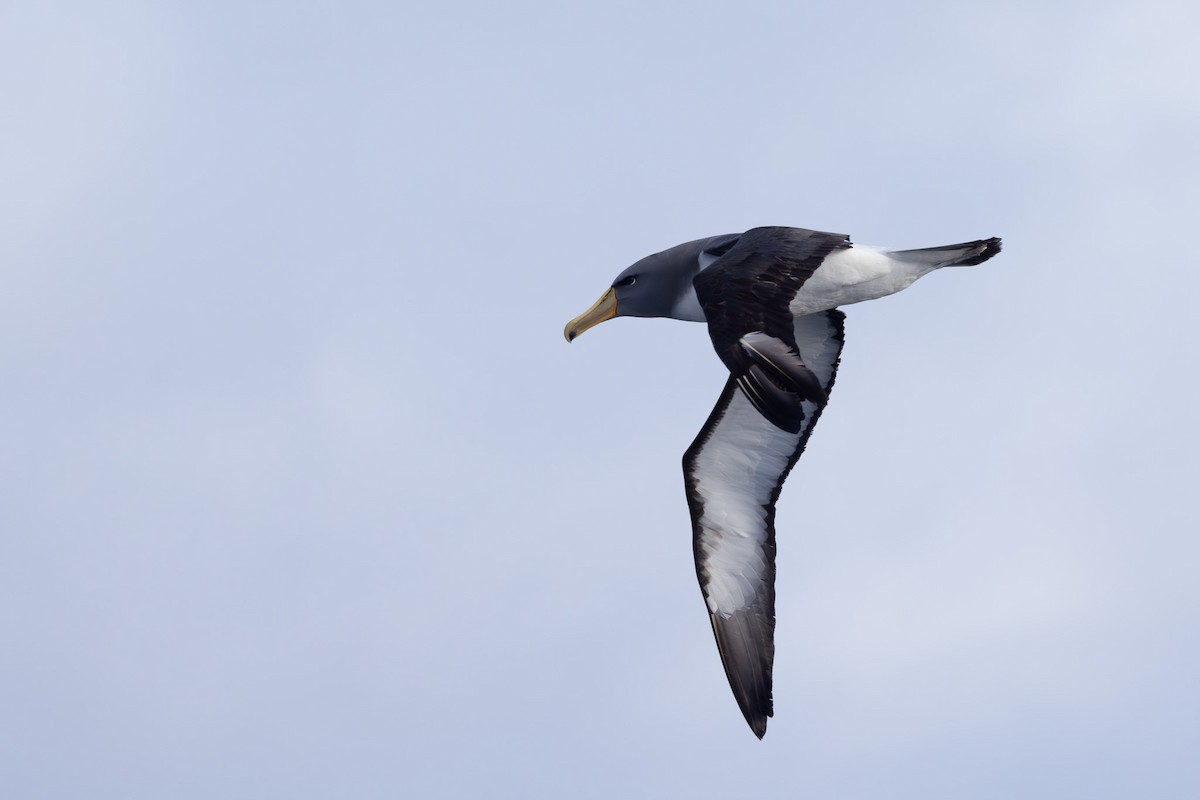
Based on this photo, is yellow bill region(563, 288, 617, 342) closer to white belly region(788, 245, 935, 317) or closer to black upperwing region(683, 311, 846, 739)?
black upperwing region(683, 311, 846, 739)

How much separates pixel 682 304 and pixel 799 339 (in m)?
1.43

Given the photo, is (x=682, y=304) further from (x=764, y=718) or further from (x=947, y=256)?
(x=764, y=718)

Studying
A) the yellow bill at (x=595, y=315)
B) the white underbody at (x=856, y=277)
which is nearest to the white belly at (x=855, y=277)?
the white underbody at (x=856, y=277)

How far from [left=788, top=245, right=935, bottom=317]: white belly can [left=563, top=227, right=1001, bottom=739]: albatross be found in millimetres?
12

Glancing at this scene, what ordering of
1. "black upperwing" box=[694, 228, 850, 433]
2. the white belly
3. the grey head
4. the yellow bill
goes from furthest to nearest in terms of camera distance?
the yellow bill < the grey head < the white belly < "black upperwing" box=[694, 228, 850, 433]

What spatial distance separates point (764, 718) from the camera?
16500 millimetres

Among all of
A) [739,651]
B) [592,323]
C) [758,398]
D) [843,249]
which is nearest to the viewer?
[758,398]

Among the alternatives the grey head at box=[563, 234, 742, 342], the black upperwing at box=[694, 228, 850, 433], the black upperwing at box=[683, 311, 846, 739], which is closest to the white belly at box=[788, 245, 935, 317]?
the black upperwing at box=[694, 228, 850, 433]

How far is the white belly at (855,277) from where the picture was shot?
1552 centimetres

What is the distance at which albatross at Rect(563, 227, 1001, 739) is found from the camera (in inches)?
598

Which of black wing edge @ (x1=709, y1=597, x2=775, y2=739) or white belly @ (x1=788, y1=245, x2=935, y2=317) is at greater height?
white belly @ (x1=788, y1=245, x2=935, y2=317)

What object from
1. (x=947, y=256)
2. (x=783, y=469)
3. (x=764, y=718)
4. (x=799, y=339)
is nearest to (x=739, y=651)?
(x=764, y=718)

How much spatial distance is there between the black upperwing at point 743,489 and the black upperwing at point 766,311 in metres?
2.10

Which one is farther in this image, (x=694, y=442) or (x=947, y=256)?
(x=694, y=442)
